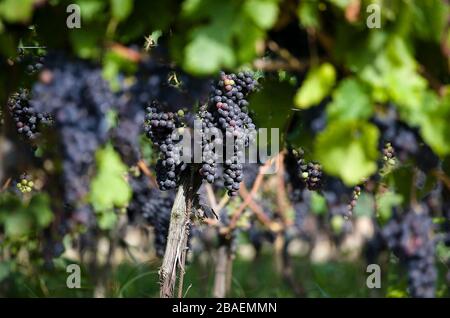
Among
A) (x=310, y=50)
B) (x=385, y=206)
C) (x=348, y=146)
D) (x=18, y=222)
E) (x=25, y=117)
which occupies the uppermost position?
(x=25, y=117)

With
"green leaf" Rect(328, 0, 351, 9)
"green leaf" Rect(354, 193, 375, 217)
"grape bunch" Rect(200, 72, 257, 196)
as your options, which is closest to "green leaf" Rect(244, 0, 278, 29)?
"green leaf" Rect(328, 0, 351, 9)

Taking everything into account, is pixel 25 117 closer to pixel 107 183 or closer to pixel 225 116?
pixel 225 116

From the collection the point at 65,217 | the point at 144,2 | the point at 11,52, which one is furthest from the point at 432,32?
the point at 65,217

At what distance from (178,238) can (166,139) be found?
1.38 feet

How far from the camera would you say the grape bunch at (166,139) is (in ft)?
9.68

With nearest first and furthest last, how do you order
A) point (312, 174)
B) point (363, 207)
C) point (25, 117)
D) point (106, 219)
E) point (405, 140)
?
point (405, 140)
point (25, 117)
point (312, 174)
point (106, 219)
point (363, 207)

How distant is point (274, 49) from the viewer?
6.41 ft

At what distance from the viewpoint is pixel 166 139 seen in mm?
3023

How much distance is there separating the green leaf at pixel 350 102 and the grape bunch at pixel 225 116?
1.19 meters

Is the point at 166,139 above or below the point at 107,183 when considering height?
above

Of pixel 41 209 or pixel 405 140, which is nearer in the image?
pixel 41 209

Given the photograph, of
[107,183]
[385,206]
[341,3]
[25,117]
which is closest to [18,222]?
[107,183]

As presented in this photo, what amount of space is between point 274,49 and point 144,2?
0.37 meters

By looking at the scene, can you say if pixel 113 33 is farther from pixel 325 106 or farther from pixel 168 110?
pixel 168 110
